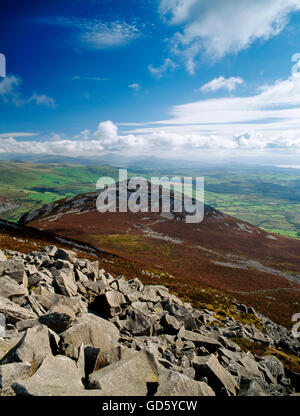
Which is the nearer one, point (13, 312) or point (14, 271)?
point (13, 312)

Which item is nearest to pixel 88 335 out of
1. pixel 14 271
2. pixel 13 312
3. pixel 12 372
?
pixel 13 312

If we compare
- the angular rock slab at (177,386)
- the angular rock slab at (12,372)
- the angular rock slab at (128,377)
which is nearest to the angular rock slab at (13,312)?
the angular rock slab at (12,372)

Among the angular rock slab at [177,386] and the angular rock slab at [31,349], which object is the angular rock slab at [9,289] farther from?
the angular rock slab at [177,386]

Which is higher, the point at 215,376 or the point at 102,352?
the point at 102,352

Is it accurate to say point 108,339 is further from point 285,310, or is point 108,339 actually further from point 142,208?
point 142,208

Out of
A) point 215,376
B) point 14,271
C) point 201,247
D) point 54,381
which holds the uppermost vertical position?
point 14,271

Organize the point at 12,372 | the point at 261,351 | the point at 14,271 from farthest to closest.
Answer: the point at 261,351 → the point at 14,271 → the point at 12,372

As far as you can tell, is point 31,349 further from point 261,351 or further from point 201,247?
point 201,247
